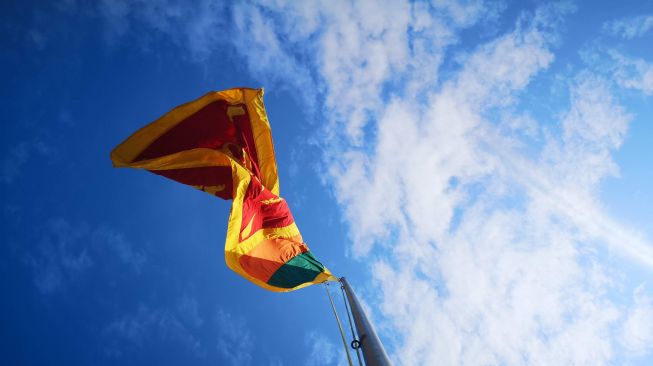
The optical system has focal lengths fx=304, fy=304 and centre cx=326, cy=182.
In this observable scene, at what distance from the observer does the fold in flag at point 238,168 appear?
6.76 m

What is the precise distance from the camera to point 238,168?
7.53 meters

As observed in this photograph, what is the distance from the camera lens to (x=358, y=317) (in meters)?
4.83

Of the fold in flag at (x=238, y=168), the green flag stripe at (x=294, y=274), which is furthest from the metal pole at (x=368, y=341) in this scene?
the fold in flag at (x=238, y=168)

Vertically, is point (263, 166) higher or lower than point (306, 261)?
higher

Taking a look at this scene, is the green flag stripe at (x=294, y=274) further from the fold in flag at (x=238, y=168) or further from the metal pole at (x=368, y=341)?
the metal pole at (x=368, y=341)

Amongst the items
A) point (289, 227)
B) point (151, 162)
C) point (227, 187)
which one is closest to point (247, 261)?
point (289, 227)

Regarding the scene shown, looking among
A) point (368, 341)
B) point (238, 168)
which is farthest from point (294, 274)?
point (368, 341)

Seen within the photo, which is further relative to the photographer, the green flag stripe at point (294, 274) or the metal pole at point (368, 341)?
the green flag stripe at point (294, 274)

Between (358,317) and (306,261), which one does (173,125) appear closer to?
(306,261)

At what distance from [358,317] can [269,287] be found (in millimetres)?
2874

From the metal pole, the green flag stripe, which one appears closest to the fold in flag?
the green flag stripe

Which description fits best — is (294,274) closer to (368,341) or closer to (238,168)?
(238,168)

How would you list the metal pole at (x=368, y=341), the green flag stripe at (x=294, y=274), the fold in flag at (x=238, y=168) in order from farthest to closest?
the green flag stripe at (x=294, y=274), the fold in flag at (x=238, y=168), the metal pole at (x=368, y=341)

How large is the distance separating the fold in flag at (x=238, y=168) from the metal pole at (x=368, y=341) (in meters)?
2.30
